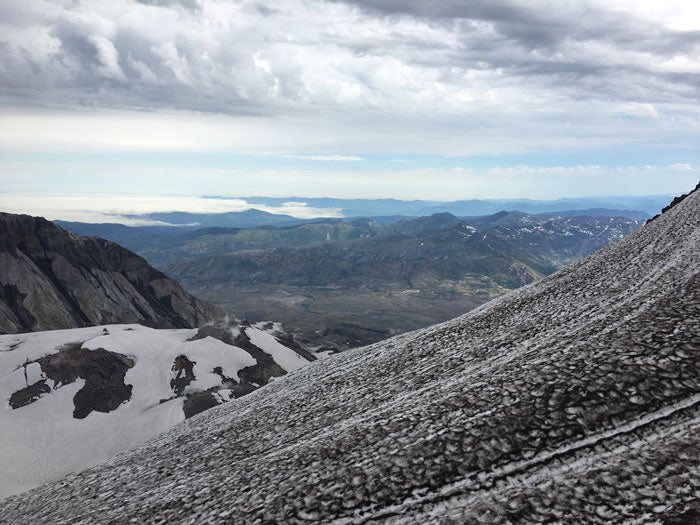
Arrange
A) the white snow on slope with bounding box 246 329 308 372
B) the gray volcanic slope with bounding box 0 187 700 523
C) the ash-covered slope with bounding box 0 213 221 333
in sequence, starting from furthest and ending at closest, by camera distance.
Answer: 1. the ash-covered slope with bounding box 0 213 221 333
2. the white snow on slope with bounding box 246 329 308 372
3. the gray volcanic slope with bounding box 0 187 700 523

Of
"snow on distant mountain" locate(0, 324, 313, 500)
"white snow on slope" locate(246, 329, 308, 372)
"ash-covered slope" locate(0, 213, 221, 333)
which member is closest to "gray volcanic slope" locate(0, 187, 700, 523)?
"snow on distant mountain" locate(0, 324, 313, 500)

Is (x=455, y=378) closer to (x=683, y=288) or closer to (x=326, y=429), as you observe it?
(x=326, y=429)

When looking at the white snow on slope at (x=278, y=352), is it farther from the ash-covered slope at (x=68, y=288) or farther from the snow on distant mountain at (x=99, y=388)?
the ash-covered slope at (x=68, y=288)

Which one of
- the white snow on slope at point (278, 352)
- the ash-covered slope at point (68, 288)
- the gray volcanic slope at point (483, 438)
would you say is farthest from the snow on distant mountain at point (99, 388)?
the ash-covered slope at point (68, 288)

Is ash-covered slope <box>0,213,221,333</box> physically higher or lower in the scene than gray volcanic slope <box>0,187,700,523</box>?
lower

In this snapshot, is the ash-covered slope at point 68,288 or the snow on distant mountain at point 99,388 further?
the ash-covered slope at point 68,288

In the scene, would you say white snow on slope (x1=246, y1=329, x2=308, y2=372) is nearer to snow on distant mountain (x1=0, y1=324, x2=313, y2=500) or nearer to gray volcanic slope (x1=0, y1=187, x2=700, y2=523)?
snow on distant mountain (x1=0, y1=324, x2=313, y2=500)

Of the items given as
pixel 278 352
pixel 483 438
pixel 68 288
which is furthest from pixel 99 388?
pixel 68 288
